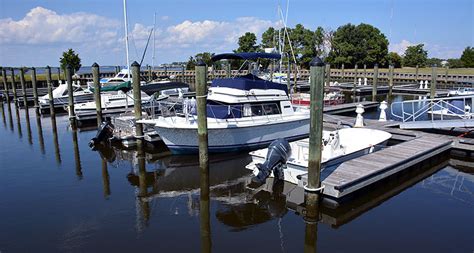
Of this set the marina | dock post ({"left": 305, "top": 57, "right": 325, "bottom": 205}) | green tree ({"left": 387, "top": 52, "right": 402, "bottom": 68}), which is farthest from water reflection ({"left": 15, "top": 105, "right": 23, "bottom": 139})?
green tree ({"left": 387, "top": 52, "right": 402, "bottom": 68})

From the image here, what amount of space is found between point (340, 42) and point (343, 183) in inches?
2370

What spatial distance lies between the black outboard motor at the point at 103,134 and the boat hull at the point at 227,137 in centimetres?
422

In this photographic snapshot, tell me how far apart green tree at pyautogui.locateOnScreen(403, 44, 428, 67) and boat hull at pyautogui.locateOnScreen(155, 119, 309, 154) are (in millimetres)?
64970

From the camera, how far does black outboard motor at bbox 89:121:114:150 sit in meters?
15.7

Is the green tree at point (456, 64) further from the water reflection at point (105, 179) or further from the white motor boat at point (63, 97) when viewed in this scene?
the water reflection at point (105, 179)

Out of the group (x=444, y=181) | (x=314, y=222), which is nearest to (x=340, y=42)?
(x=444, y=181)

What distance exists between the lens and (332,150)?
38.4 feet

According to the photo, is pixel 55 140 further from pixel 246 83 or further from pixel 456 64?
pixel 456 64

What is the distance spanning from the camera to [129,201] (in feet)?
31.8

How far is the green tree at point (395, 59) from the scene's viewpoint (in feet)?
213

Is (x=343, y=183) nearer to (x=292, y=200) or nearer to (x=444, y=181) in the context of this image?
(x=292, y=200)

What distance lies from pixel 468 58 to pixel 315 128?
229 feet

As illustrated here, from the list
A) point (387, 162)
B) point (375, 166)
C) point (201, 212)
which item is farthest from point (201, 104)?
point (387, 162)

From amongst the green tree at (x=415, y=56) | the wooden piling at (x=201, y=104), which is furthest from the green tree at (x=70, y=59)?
the green tree at (x=415, y=56)
